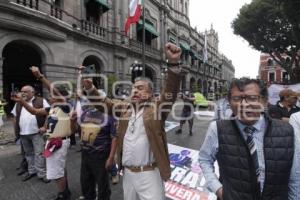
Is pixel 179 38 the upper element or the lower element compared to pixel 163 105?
upper

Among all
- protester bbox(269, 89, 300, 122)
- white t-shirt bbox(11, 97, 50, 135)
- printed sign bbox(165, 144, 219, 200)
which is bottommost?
printed sign bbox(165, 144, 219, 200)

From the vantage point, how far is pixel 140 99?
2.58 m

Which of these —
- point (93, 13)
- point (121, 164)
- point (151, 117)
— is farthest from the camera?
point (93, 13)

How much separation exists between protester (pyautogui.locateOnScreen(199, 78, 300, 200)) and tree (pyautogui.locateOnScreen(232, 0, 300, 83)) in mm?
26504

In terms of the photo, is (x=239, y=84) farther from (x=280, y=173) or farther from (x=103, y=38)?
Answer: (x=103, y=38)

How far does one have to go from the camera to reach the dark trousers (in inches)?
137

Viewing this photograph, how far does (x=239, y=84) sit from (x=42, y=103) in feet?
13.1

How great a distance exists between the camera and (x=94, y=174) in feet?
11.8

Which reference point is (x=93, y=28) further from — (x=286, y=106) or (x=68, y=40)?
(x=286, y=106)

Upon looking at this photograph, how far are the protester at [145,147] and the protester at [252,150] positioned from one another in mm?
581

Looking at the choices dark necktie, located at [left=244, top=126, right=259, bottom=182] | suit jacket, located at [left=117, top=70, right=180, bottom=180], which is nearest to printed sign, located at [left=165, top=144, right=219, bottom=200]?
suit jacket, located at [left=117, top=70, right=180, bottom=180]

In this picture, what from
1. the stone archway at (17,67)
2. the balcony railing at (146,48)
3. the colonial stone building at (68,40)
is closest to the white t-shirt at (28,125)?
the colonial stone building at (68,40)

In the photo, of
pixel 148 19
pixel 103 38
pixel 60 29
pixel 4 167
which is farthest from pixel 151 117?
pixel 148 19

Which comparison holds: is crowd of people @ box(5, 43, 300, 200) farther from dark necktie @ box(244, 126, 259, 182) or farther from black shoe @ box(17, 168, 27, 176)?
black shoe @ box(17, 168, 27, 176)
